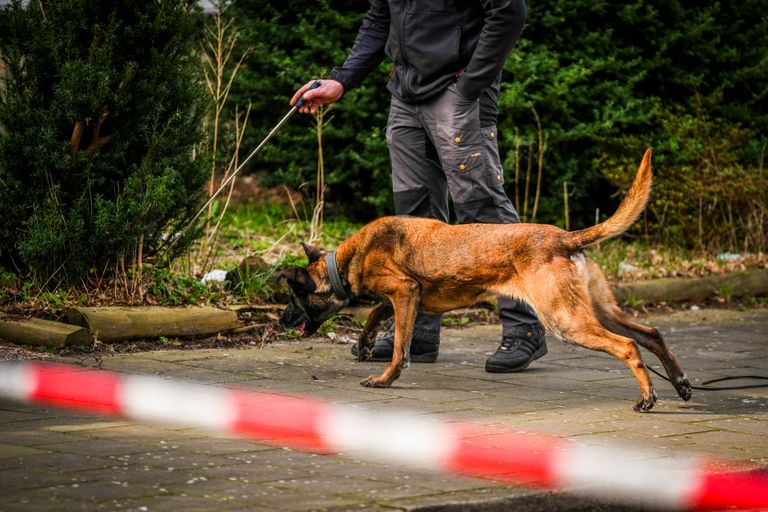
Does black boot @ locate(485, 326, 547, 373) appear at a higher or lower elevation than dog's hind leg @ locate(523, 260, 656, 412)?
lower


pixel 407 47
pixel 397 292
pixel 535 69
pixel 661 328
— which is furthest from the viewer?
pixel 535 69

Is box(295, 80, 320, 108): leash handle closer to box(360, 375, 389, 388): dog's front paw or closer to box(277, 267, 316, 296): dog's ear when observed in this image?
box(277, 267, 316, 296): dog's ear

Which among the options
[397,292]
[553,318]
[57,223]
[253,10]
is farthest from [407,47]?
[253,10]

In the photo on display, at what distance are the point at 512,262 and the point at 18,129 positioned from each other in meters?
3.26

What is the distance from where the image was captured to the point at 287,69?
11.3 m

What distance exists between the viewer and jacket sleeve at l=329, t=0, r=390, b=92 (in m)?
7.20

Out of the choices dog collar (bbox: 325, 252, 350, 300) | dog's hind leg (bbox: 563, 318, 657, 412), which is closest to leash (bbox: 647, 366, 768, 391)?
dog's hind leg (bbox: 563, 318, 657, 412)

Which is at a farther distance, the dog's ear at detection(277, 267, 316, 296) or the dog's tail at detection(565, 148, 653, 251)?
the dog's ear at detection(277, 267, 316, 296)

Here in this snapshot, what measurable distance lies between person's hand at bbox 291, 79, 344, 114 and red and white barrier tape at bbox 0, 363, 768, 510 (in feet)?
6.45

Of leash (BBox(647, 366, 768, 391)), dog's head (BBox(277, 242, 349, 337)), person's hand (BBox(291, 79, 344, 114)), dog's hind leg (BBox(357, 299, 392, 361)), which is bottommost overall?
leash (BBox(647, 366, 768, 391))

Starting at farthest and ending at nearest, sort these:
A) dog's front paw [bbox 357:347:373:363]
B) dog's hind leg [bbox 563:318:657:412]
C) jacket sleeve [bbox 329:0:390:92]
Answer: jacket sleeve [bbox 329:0:390:92] → dog's front paw [bbox 357:347:373:363] → dog's hind leg [bbox 563:318:657:412]

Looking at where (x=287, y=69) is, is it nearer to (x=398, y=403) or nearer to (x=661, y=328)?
(x=661, y=328)

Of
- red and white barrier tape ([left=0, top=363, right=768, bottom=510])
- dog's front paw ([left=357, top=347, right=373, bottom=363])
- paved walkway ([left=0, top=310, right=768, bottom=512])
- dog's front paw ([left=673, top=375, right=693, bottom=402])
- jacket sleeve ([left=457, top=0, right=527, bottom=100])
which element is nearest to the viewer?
paved walkway ([left=0, top=310, right=768, bottom=512])

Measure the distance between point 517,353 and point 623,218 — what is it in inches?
48.8
